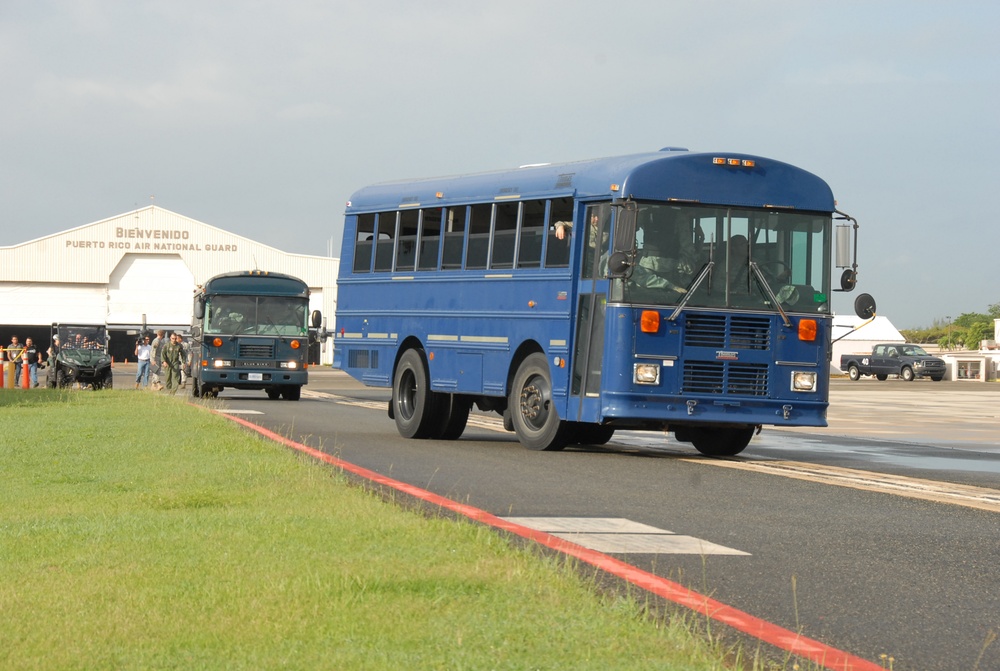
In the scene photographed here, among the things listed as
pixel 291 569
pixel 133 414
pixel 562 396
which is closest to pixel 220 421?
pixel 133 414

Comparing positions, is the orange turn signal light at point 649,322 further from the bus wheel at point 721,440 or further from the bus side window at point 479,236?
the bus side window at point 479,236

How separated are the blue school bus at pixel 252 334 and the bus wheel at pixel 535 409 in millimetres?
18676

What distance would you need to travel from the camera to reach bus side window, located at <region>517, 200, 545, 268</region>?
1838 centimetres

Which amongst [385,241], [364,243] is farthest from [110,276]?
[385,241]

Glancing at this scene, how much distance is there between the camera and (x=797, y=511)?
11.8 meters

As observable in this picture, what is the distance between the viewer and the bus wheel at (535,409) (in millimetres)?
17844

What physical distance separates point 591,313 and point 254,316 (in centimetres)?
2113

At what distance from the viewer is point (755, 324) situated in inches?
674

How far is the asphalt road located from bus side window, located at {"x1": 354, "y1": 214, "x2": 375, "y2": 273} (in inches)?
94.4

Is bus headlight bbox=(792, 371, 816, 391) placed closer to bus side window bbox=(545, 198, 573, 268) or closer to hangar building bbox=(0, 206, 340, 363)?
bus side window bbox=(545, 198, 573, 268)

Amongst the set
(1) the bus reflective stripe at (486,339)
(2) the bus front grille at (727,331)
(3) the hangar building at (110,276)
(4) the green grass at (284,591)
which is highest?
(3) the hangar building at (110,276)

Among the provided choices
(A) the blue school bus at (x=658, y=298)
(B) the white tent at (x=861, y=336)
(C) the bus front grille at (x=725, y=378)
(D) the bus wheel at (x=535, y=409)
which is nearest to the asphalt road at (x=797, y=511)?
(D) the bus wheel at (x=535, y=409)

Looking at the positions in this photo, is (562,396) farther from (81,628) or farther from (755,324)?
(81,628)

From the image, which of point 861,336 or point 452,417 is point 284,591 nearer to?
point 452,417
